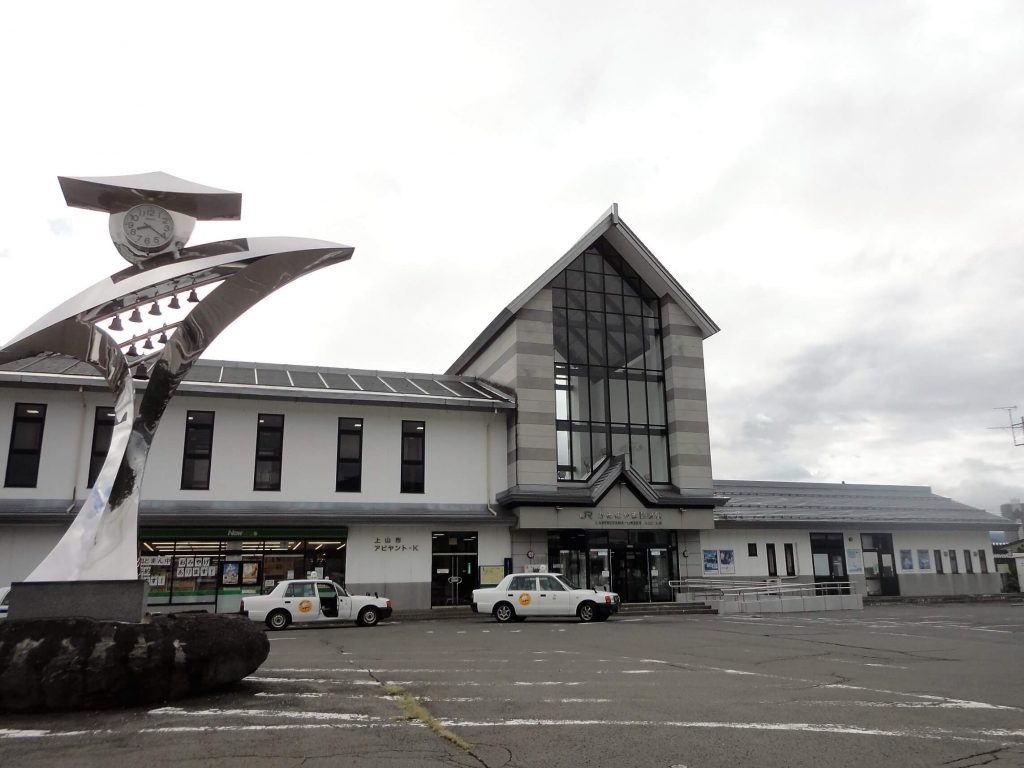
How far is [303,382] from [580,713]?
24099 millimetres

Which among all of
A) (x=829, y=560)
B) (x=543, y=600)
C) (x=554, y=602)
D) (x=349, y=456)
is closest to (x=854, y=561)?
(x=829, y=560)

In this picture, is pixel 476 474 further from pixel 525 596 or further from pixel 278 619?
pixel 278 619

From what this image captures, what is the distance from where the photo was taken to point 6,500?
82.0 ft

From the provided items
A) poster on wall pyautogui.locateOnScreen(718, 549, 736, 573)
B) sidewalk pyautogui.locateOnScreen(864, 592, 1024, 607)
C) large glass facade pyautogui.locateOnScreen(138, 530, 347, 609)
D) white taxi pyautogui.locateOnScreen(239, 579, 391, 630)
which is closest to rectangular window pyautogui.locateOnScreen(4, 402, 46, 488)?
large glass facade pyautogui.locateOnScreen(138, 530, 347, 609)

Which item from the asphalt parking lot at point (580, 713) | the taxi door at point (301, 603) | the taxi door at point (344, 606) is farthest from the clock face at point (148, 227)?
the taxi door at point (344, 606)

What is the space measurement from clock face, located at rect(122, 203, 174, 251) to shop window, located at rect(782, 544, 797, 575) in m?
30.9

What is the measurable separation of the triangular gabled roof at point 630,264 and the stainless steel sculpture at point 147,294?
1901cm

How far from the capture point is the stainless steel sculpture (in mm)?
11938

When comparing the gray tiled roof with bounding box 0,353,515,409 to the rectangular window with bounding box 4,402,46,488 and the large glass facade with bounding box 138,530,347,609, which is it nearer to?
the rectangular window with bounding box 4,402,46,488

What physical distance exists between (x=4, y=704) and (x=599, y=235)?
94.6ft

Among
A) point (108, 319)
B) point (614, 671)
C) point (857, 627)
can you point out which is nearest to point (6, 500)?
point (108, 319)

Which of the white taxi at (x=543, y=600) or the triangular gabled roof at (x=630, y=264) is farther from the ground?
the triangular gabled roof at (x=630, y=264)

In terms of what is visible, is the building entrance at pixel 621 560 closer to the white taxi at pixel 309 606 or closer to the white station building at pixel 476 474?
the white station building at pixel 476 474

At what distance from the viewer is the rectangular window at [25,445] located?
25406mm
